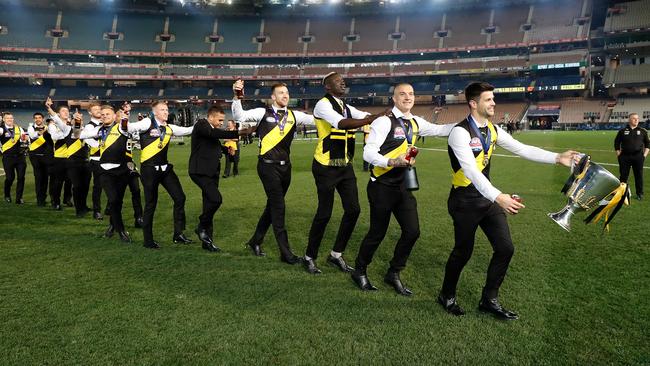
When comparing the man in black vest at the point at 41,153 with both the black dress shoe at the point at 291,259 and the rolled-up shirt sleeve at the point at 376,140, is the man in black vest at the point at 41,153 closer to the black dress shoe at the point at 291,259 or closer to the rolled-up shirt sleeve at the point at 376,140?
the black dress shoe at the point at 291,259

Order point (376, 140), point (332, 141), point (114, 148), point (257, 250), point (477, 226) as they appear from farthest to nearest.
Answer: point (114, 148), point (257, 250), point (332, 141), point (376, 140), point (477, 226)

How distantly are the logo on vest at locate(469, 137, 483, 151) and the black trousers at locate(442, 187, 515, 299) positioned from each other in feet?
1.13

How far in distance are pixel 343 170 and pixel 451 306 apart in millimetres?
1845

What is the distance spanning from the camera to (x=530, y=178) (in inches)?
461

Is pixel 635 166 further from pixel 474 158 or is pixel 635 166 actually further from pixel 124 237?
pixel 124 237

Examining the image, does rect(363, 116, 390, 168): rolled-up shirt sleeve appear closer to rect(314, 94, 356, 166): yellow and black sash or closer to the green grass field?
rect(314, 94, 356, 166): yellow and black sash

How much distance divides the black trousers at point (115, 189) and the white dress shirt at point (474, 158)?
17.2ft

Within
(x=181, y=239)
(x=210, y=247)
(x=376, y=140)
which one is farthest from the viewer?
(x=181, y=239)

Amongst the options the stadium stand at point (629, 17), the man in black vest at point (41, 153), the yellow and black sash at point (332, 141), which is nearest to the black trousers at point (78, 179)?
the man in black vest at point (41, 153)

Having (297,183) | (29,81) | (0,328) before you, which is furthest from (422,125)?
(29,81)

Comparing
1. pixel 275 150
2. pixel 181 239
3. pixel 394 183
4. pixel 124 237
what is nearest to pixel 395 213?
pixel 394 183

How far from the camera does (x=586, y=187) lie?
3281 millimetres

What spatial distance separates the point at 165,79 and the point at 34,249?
180 ft

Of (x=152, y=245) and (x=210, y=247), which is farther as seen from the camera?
(x=152, y=245)
